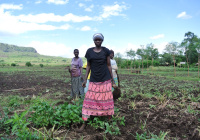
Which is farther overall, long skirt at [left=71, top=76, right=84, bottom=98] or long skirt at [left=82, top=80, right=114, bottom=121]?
long skirt at [left=71, top=76, right=84, bottom=98]

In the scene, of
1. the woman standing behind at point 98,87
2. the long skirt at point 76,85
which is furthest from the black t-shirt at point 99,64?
the long skirt at point 76,85

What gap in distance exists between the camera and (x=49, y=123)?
326 cm

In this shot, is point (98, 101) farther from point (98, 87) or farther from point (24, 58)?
point (24, 58)

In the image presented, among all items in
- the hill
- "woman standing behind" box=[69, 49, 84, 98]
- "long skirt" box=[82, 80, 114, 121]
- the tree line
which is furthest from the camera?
the hill

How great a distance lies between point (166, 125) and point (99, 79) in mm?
1659

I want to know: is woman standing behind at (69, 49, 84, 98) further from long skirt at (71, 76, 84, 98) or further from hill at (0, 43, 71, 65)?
hill at (0, 43, 71, 65)

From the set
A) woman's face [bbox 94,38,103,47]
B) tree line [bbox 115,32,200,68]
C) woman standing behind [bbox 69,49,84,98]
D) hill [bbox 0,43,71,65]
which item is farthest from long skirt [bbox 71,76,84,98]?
hill [bbox 0,43,71,65]

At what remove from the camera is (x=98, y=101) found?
3234mm

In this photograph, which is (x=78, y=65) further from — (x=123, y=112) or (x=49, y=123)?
(x=49, y=123)

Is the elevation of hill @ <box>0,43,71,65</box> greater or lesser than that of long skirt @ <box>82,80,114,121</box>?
greater

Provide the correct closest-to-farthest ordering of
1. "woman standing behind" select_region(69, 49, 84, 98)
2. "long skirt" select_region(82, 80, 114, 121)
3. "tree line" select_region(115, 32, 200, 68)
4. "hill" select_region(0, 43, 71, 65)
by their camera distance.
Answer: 1. "long skirt" select_region(82, 80, 114, 121)
2. "woman standing behind" select_region(69, 49, 84, 98)
3. "tree line" select_region(115, 32, 200, 68)
4. "hill" select_region(0, 43, 71, 65)

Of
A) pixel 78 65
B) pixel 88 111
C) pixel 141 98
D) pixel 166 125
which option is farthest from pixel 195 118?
pixel 78 65

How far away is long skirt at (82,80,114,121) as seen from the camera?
3.23 meters

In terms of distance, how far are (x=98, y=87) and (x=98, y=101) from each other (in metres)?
0.27
